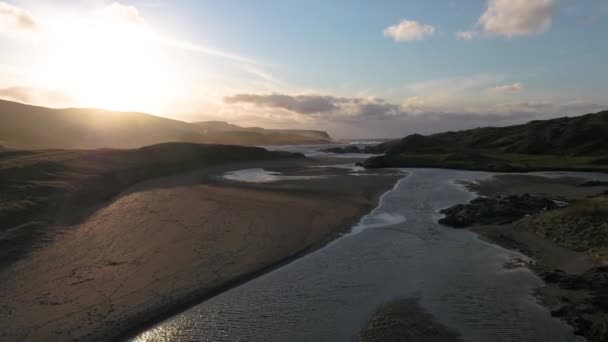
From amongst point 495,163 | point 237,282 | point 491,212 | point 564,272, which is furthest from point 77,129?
point 564,272

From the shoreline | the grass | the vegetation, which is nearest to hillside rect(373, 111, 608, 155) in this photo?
the vegetation

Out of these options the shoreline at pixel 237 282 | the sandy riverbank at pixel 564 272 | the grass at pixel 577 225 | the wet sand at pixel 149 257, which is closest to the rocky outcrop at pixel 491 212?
the sandy riverbank at pixel 564 272

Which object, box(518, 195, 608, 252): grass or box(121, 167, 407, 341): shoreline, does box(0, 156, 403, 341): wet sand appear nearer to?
box(121, 167, 407, 341): shoreline

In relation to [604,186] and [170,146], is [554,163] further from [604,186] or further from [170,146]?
[170,146]

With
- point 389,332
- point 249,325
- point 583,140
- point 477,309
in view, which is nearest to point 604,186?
point 477,309

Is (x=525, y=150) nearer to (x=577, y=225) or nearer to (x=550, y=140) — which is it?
(x=550, y=140)

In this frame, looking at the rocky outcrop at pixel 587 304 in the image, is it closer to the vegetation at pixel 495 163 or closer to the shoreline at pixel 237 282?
the shoreline at pixel 237 282
